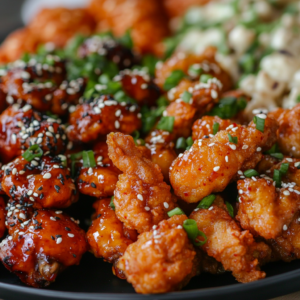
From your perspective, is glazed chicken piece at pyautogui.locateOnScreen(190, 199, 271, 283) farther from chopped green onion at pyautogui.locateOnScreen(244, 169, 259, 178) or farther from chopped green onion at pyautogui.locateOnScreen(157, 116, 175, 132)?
chopped green onion at pyautogui.locateOnScreen(157, 116, 175, 132)

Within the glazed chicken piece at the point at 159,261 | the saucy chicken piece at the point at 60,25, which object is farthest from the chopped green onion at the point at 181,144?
the saucy chicken piece at the point at 60,25

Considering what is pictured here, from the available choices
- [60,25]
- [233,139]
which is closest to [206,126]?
[233,139]

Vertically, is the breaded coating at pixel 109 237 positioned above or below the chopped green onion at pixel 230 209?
above

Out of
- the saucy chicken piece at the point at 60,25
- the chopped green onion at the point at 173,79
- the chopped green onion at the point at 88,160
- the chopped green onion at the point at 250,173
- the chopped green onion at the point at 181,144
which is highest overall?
the saucy chicken piece at the point at 60,25

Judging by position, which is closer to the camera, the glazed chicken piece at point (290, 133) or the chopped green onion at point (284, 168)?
the chopped green onion at point (284, 168)

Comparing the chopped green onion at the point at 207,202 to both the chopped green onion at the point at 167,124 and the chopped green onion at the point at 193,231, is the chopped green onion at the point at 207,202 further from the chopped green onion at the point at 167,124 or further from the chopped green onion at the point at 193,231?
the chopped green onion at the point at 167,124

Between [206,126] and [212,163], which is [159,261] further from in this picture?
[206,126]

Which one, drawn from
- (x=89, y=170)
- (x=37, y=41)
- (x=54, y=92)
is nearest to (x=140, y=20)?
(x=37, y=41)

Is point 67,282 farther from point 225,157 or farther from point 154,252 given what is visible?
point 225,157
